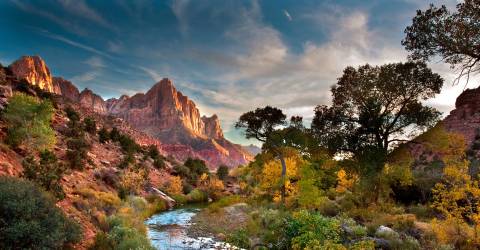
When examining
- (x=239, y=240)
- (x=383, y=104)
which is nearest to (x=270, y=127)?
Result: (x=383, y=104)

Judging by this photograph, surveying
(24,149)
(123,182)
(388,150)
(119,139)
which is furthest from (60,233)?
(119,139)

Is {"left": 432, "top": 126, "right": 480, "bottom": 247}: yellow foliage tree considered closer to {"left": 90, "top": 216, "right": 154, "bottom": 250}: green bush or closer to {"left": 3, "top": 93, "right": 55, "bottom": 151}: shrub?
{"left": 90, "top": 216, "right": 154, "bottom": 250}: green bush

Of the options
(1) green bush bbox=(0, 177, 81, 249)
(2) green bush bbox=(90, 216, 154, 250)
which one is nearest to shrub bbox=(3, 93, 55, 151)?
(2) green bush bbox=(90, 216, 154, 250)

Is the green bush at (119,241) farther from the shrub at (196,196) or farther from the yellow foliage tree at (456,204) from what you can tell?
the shrub at (196,196)

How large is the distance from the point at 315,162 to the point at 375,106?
982 cm

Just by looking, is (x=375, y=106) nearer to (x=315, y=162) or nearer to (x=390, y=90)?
(x=390, y=90)

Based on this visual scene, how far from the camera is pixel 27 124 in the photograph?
3120 cm

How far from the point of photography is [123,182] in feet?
145

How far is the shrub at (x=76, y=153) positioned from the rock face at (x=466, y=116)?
155 ft

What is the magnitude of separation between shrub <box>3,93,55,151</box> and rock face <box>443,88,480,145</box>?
48373 mm

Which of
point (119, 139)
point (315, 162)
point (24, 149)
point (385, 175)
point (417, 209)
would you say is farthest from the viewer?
point (119, 139)

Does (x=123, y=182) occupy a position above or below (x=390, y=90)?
below

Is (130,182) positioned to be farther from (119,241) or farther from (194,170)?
(194,170)

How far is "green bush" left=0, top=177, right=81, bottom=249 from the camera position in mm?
11133
